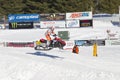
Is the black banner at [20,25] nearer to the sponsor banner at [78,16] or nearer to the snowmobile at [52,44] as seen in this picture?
the sponsor banner at [78,16]

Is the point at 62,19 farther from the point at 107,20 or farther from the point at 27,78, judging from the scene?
the point at 27,78

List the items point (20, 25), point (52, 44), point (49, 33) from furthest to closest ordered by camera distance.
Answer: point (20, 25)
point (52, 44)
point (49, 33)

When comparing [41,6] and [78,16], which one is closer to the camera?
[78,16]

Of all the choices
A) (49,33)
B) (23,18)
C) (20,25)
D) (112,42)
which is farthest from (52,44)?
(23,18)

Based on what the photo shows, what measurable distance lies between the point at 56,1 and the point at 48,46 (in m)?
49.3

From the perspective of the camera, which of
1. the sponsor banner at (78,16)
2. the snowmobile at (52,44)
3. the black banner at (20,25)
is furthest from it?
the black banner at (20,25)

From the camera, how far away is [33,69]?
1769cm

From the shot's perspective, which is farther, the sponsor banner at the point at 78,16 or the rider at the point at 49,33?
the sponsor banner at the point at 78,16

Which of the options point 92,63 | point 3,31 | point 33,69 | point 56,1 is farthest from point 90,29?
point 33,69

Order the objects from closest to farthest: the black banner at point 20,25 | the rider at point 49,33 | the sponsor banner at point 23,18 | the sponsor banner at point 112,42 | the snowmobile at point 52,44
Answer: the rider at point 49,33, the snowmobile at point 52,44, the sponsor banner at point 112,42, the black banner at point 20,25, the sponsor banner at point 23,18

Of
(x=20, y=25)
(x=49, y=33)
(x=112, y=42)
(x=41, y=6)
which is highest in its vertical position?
(x=41, y=6)

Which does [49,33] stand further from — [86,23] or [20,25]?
[20,25]

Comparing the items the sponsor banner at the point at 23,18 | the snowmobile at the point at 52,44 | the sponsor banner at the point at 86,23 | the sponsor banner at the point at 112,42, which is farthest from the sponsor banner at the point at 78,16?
the snowmobile at the point at 52,44

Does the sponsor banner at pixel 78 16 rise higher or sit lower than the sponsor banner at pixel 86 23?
higher
